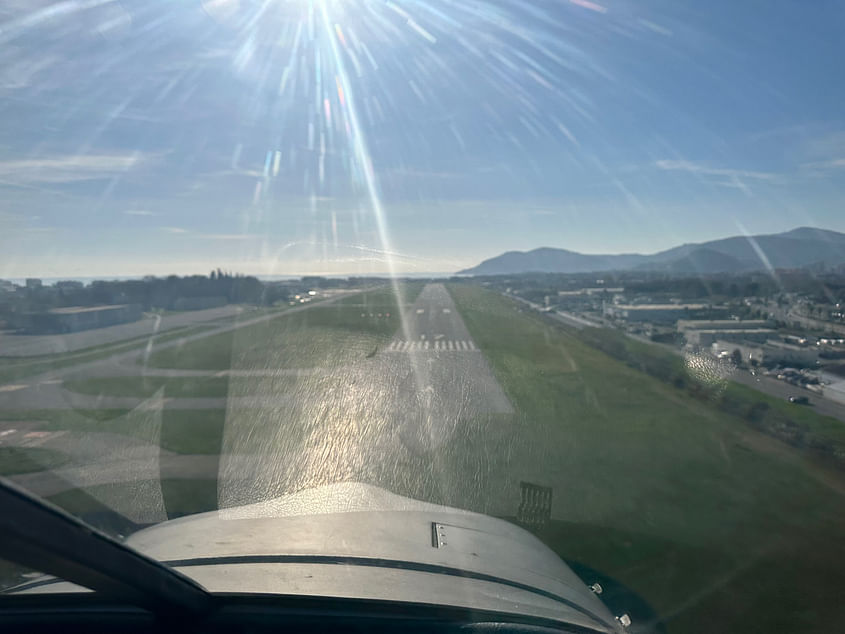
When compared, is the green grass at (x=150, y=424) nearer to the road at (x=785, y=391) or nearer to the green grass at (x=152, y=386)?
the green grass at (x=152, y=386)

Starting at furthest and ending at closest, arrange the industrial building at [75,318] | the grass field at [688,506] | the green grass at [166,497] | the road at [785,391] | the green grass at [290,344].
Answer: the green grass at [290,344], the road at [785,391], the industrial building at [75,318], the green grass at [166,497], the grass field at [688,506]

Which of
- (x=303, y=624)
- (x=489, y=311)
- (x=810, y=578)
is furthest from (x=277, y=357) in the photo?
(x=489, y=311)

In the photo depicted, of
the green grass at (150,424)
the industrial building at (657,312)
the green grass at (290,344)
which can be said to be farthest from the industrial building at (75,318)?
the industrial building at (657,312)

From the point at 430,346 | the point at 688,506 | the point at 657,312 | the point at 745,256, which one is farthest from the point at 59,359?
the point at 745,256

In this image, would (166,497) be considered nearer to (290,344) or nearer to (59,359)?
(59,359)

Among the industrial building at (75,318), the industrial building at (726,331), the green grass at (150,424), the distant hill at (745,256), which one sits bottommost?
the green grass at (150,424)

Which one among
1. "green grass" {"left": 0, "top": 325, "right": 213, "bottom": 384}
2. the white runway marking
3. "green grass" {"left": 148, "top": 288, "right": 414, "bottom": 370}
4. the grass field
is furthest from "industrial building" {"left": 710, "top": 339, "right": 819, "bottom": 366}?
"green grass" {"left": 0, "top": 325, "right": 213, "bottom": 384}
